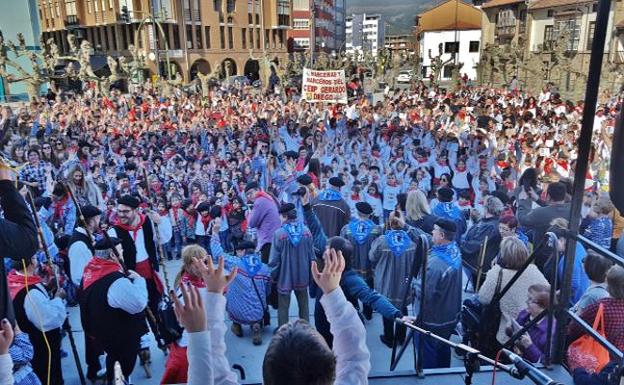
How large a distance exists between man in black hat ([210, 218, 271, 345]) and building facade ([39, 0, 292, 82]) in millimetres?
37089

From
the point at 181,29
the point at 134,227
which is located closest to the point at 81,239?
the point at 134,227

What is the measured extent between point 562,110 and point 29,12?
3284cm

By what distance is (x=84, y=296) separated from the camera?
4125mm

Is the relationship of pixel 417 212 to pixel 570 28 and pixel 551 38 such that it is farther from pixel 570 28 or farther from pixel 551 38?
pixel 551 38

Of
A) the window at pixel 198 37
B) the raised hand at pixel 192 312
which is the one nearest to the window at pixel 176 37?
the window at pixel 198 37

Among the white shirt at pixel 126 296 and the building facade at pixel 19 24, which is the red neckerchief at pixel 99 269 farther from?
the building facade at pixel 19 24

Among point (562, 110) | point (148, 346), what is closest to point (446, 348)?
point (148, 346)

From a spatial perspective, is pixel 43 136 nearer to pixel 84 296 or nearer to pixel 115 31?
pixel 84 296

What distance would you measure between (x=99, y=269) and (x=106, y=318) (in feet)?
1.39

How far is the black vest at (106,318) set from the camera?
13.2 ft

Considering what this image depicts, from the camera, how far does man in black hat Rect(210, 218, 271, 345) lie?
556cm

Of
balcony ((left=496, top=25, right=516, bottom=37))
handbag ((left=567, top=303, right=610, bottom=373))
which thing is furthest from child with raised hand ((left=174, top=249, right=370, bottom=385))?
balcony ((left=496, top=25, right=516, bottom=37))

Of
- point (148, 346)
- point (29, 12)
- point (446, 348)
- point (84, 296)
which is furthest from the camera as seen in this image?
point (29, 12)

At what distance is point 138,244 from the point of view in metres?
5.55
